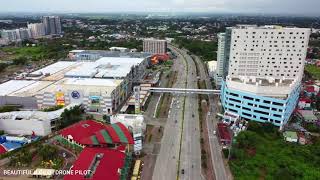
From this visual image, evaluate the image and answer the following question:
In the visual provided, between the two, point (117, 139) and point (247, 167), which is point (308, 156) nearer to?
point (247, 167)

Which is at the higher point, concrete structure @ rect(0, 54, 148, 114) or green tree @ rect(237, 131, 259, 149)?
concrete structure @ rect(0, 54, 148, 114)

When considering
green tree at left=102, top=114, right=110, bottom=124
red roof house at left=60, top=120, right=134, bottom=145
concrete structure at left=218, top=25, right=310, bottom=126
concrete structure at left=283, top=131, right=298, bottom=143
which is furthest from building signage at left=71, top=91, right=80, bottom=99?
concrete structure at left=283, top=131, right=298, bottom=143

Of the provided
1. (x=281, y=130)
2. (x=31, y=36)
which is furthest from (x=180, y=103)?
(x=31, y=36)

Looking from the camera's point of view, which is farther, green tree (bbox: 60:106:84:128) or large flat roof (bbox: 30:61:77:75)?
large flat roof (bbox: 30:61:77:75)

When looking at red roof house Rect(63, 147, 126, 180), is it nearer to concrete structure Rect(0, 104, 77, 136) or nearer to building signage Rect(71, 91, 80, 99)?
concrete structure Rect(0, 104, 77, 136)

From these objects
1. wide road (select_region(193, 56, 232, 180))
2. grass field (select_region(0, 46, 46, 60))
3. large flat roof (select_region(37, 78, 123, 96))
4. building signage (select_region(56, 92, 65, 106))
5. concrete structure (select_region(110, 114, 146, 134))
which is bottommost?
wide road (select_region(193, 56, 232, 180))

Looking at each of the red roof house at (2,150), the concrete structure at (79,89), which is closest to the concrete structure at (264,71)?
the concrete structure at (79,89)
